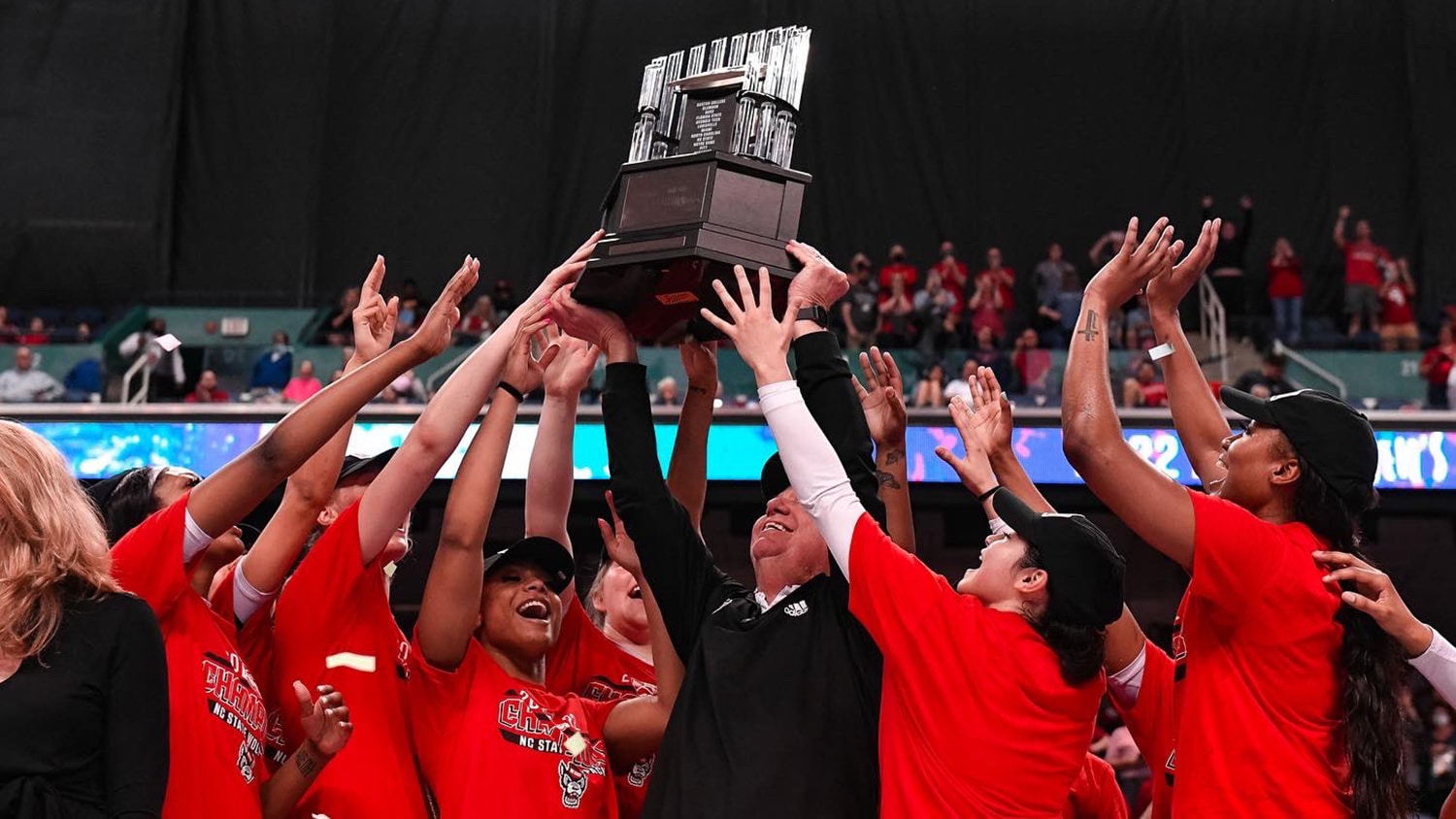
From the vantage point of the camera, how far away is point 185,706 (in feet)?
9.06

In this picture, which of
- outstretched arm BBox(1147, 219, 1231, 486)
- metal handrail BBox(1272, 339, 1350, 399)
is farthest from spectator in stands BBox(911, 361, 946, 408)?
outstretched arm BBox(1147, 219, 1231, 486)

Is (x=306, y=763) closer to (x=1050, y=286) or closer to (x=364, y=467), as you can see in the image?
(x=364, y=467)

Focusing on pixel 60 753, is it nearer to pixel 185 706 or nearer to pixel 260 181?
pixel 185 706

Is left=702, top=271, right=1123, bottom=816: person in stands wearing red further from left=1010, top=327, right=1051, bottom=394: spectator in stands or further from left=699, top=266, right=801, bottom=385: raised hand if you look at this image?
left=1010, top=327, right=1051, bottom=394: spectator in stands

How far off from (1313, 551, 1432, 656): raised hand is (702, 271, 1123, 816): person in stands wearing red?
45 centimetres

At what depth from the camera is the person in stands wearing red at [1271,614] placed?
9.08ft

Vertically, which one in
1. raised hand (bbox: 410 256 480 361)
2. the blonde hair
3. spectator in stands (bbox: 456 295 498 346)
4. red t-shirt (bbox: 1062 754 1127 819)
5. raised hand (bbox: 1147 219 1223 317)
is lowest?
spectator in stands (bbox: 456 295 498 346)

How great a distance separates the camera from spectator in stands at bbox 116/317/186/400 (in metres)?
11.4

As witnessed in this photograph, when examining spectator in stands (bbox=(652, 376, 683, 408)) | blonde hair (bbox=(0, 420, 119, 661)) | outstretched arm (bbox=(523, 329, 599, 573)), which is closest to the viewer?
blonde hair (bbox=(0, 420, 119, 661))

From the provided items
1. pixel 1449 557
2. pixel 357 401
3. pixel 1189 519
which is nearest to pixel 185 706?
pixel 357 401

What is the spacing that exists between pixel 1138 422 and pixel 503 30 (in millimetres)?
11034

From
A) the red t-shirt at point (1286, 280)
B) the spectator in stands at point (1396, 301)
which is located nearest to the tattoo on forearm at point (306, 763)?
the spectator in stands at point (1396, 301)

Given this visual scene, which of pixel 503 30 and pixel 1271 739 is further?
pixel 503 30

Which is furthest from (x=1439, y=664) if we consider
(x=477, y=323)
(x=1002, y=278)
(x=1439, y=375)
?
(x=1002, y=278)
